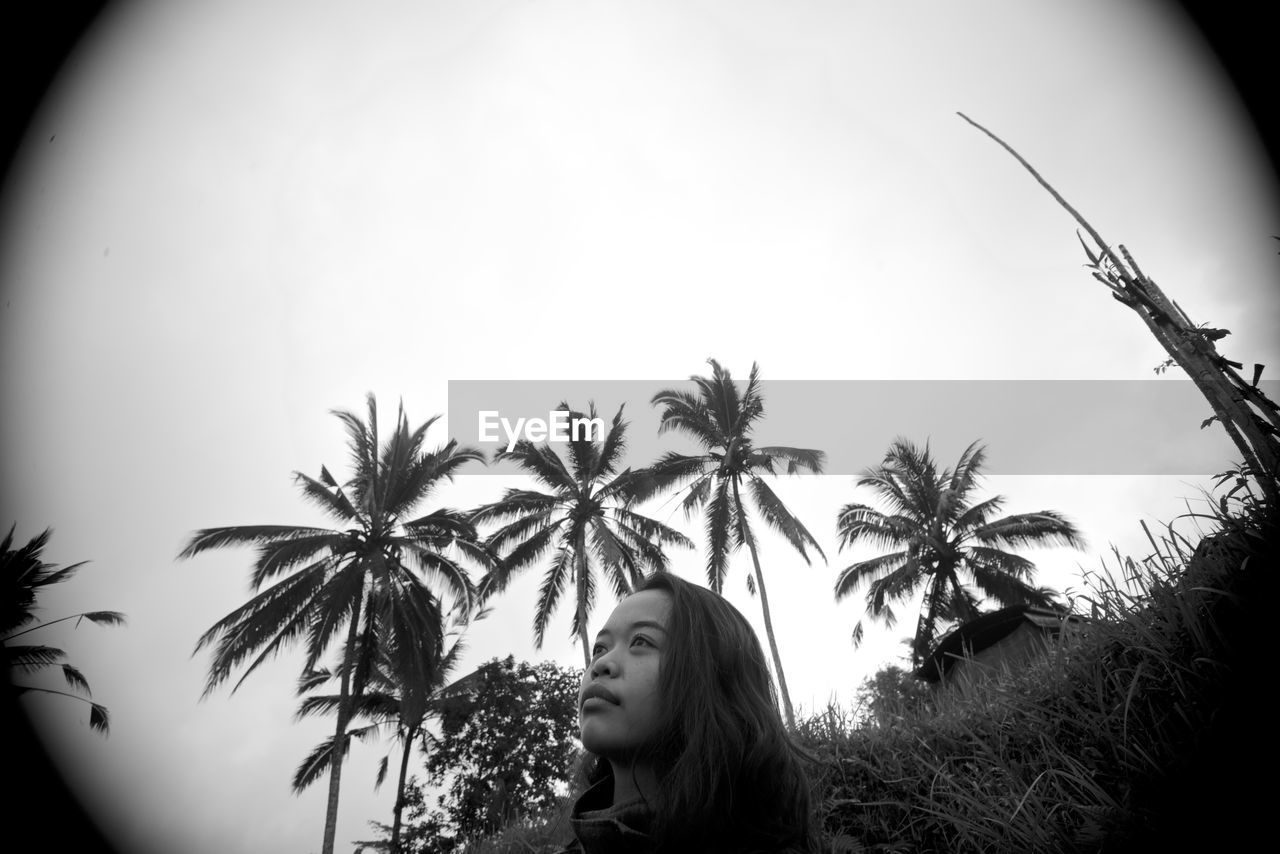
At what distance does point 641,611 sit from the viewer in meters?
Answer: 2.04

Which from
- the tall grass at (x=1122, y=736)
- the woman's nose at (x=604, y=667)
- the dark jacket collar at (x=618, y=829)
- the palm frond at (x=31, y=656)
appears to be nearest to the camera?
the tall grass at (x=1122, y=736)

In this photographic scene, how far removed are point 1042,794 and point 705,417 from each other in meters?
15.9

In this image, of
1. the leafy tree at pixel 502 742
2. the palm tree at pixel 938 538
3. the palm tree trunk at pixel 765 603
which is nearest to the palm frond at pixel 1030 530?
the palm tree at pixel 938 538

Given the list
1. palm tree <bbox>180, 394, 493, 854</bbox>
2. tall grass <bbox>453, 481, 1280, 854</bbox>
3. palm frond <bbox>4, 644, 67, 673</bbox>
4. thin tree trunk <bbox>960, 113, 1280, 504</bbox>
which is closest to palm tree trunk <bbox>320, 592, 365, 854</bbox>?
palm tree <bbox>180, 394, 493, 854</bbox>

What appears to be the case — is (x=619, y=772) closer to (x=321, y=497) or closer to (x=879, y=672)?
(x=321, y=497)

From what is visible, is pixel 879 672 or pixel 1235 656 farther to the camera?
pixel 879 672

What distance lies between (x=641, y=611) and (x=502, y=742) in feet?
59.9

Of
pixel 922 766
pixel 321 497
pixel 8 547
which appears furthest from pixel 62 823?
pixel 922 766

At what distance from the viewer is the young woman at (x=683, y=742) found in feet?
5.09

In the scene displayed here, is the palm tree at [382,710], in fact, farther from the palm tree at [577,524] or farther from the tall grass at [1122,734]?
the tall grass at [1122,734]

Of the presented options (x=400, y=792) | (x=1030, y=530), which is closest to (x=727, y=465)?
(x=1030, y=530)

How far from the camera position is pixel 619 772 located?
1812 millimetres

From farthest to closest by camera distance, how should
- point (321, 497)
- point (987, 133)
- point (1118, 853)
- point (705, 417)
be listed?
1. point (705, 417)
2. point (321, 497)
3. point (987, 133)
4. point (1118, 853)

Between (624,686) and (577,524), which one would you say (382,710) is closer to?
(577,524)
